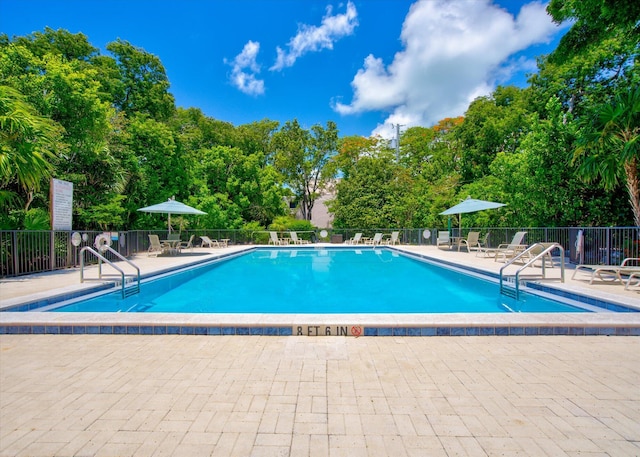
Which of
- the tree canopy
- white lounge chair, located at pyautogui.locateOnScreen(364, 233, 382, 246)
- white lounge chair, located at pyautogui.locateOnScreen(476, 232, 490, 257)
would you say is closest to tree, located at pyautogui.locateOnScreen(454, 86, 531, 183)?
the tree canopy

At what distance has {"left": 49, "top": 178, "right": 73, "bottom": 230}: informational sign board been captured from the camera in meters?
9.06

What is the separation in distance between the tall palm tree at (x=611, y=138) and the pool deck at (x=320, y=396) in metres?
5.98

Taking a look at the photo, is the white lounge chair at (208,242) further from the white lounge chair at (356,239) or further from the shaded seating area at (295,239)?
the white lounge chair at (356,239)

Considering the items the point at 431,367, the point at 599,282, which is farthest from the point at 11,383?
the point at 599,282

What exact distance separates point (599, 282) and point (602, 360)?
486 cm

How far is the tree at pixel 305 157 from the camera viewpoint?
1033 inches

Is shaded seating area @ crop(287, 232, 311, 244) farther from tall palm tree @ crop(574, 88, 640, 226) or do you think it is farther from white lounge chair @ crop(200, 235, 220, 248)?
tall palm tree @ crop(574, 88, 640, 226)

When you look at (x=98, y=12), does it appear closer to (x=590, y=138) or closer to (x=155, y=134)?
(x=155, y=134)

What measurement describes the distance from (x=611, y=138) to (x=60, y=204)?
46.7ft

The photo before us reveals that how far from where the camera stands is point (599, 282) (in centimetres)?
679

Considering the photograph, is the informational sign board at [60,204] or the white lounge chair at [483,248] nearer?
the informational sign board at [60,204]

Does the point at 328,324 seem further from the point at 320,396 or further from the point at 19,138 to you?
the point at 19,138

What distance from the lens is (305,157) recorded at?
89.2ft

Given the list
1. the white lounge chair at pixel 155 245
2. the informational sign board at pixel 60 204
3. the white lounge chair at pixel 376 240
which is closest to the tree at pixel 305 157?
the white lounge chair at pixel 376 240
